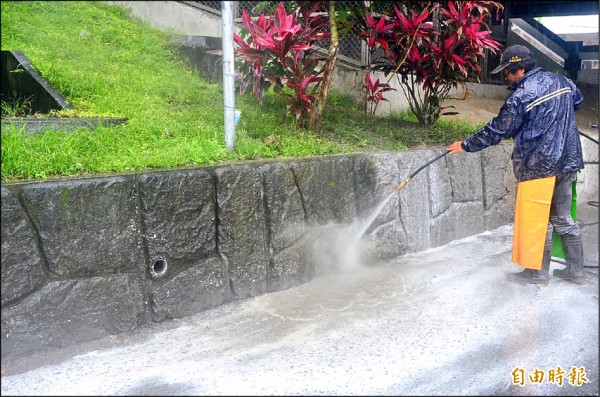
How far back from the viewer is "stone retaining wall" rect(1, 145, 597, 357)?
10.9ft

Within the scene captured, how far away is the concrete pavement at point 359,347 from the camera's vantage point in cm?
313

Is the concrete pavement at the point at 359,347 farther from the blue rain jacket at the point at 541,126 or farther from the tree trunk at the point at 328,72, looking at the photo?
the tree trunk at the point at 328,72

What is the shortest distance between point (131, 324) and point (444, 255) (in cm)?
306

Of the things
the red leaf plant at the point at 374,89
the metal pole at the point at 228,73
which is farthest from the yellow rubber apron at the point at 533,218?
the red leaf plant at the point at 374,89

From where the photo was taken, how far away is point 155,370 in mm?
3279

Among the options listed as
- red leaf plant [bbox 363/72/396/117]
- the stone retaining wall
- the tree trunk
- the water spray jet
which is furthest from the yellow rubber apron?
red leaf plant [bbox 363/72/396/117]

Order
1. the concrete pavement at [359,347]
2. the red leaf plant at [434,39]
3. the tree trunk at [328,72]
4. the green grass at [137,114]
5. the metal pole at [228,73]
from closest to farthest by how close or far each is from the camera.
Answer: the concrete pavement at [359,347] < the green grass at [137,114] < the metal pole at [228,73] < the tree trunk at [328,72] < the red leaf plant at [434,39]

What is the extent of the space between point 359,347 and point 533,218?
184 centimetres

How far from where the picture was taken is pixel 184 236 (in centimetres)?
391

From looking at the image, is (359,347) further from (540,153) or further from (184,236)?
(540,153)

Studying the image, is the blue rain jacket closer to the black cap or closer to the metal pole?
the black cap

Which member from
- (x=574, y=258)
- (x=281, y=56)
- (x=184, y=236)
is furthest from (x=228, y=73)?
(x=574, y=258)

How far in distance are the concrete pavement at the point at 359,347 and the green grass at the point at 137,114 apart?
1115 millimetres

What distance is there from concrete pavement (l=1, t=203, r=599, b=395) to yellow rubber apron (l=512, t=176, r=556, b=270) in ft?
0.95
